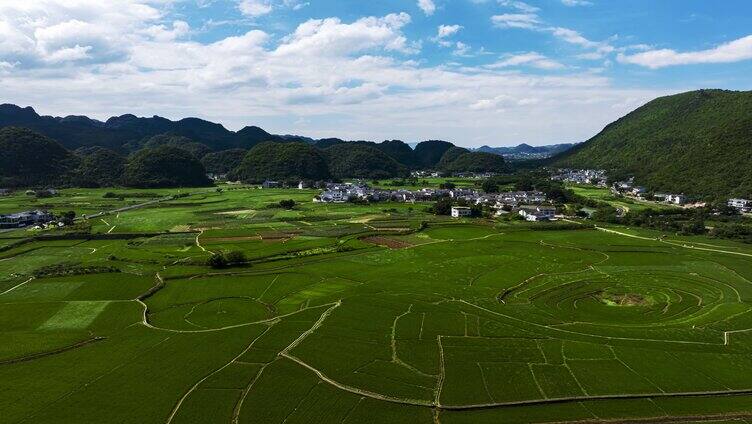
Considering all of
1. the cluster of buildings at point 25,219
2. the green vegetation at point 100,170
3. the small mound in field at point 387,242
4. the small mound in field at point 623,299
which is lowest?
the small mound in field at point 623,299

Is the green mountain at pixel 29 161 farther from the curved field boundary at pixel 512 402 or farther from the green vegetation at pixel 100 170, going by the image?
the curved field boundary at pixel 512 402

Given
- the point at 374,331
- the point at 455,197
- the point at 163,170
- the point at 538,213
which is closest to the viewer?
the point at 374,331

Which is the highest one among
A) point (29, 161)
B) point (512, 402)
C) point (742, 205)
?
point (29, 161)

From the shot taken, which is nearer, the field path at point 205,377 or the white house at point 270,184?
the field path at point 205,377

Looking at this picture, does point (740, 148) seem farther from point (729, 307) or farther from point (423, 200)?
point (729, 307)

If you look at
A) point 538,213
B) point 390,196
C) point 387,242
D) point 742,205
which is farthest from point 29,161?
point 742,205

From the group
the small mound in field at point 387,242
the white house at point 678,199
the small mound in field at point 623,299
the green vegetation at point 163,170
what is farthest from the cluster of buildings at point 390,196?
the small mound in field at point 623,299

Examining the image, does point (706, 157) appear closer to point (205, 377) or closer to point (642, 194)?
point (642, 194)
